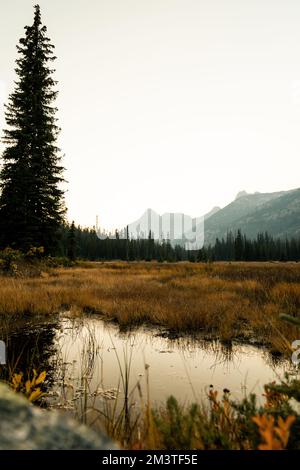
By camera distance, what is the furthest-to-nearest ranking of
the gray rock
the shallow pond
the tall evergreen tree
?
the tall evergreen tree < the shallow pond < the gray rock

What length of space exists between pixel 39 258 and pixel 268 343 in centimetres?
1450

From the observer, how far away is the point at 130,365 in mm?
4559

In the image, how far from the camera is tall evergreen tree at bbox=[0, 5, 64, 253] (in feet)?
53.6

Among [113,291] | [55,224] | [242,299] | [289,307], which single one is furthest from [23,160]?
[289,307]

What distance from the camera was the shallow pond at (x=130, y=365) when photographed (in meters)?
3.53

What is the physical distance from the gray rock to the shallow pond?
1.62 meters

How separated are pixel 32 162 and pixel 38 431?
17910 mm

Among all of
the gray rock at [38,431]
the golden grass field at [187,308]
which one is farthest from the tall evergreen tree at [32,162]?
the gray rock at [38,431]

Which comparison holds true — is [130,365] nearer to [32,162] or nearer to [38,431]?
[38,431]

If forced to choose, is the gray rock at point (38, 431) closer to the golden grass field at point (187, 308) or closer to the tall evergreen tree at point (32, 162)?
the golden grass field at point (187, 308)

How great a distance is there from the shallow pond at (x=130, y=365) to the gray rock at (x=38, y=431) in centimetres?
162

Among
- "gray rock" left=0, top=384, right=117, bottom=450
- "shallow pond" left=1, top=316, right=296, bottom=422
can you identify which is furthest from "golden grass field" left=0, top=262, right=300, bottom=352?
"gray rock" left=0, top=384, right=117, bottom=450

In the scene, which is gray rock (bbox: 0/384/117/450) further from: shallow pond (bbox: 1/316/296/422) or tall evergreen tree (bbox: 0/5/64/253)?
tall evergreen tree (bbox: 0/5/64/253)
